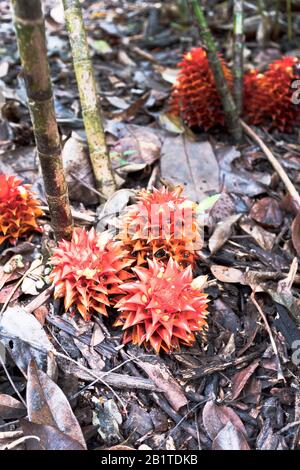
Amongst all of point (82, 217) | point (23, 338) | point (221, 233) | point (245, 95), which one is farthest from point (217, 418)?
point (245, 95)

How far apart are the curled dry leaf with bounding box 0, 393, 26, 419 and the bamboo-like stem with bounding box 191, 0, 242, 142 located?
95.1 inches

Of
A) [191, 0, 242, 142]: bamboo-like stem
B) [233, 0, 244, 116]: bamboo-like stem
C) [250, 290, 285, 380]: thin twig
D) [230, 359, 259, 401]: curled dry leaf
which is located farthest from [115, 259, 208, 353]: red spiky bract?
[233, 0, 244, 116]: bamboo-like stem

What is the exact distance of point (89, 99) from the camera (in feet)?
9.57

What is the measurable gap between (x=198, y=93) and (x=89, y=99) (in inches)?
39.0

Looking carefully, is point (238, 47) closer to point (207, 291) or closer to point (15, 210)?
point (207, 291)

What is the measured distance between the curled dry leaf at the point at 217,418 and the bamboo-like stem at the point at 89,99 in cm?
142

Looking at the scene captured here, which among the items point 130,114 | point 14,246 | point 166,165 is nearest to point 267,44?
point 130,114

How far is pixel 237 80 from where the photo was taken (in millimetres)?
3650

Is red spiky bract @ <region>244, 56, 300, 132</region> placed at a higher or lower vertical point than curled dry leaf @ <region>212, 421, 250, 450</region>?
higher

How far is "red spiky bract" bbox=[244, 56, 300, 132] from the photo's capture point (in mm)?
3574

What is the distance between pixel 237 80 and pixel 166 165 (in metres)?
0.90

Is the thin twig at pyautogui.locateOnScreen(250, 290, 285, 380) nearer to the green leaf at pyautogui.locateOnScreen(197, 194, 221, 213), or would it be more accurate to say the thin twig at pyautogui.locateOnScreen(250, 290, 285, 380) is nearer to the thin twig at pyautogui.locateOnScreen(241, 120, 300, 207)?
the green leaf at pyautogui.locateOnScreen(197, 194, 221, 213)

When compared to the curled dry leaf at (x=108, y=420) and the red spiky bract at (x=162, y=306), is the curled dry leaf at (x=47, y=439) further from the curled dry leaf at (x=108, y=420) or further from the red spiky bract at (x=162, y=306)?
the red spiky bract at (x=162, y=306)

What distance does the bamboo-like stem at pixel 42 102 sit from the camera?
5.59 ft
